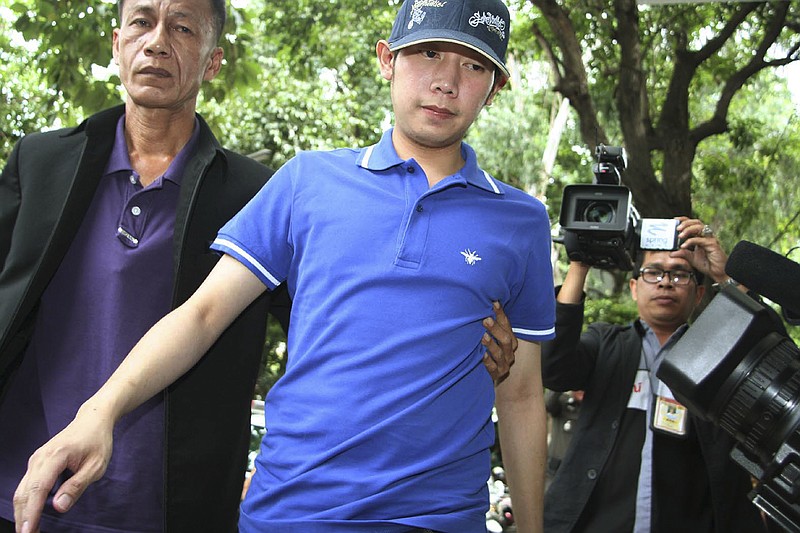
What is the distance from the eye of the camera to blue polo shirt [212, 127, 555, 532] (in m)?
1.94

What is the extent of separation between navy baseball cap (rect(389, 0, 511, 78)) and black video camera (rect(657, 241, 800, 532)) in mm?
758

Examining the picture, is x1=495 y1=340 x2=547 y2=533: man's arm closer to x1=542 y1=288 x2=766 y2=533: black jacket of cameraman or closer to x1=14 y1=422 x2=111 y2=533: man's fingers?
x1=14 y1=422 x2=111 y2=533: man's fingers

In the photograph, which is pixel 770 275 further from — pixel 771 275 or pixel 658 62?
pixel 658 62

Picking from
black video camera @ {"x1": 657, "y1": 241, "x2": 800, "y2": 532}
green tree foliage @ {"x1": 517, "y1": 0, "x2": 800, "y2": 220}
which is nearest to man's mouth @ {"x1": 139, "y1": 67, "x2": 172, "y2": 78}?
black video camera @ {"x1": 657, "y1": 241, "x2": 800, "y2": 532}

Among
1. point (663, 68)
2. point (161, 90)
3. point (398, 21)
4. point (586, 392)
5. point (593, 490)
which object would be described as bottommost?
point (593, 490)

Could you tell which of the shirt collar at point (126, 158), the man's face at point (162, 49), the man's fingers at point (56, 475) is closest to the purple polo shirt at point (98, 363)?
the shirt collar at point (126, 158)

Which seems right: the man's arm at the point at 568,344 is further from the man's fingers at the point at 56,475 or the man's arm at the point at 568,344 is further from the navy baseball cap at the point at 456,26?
the man's fingers at the point at 56,475

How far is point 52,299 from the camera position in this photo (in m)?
2.53

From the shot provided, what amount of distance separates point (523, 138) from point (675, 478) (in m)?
16.4

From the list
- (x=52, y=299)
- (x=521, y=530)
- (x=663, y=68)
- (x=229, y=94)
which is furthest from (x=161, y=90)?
(x=663, y=68)

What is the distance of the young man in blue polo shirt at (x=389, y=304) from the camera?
193 centimetres

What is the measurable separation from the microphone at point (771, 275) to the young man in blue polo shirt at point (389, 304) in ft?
1.60

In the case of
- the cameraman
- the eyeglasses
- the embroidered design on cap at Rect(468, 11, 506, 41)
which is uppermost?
the embroidered design on cap at Rect(468, 11, 506, 41)

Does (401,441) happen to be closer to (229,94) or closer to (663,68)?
(229,94)
